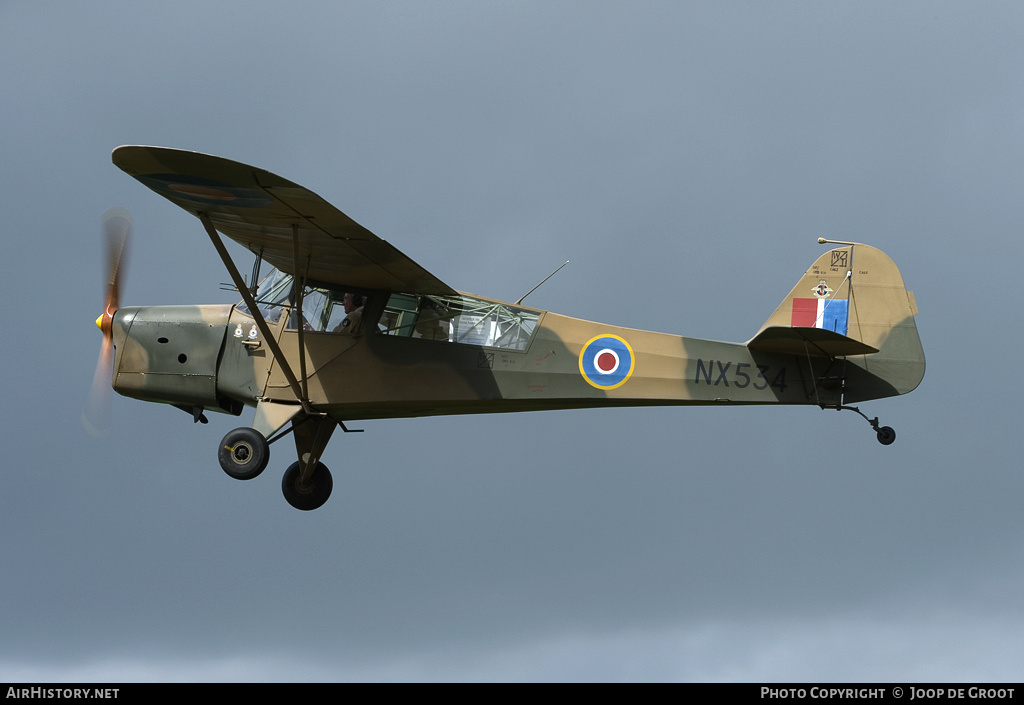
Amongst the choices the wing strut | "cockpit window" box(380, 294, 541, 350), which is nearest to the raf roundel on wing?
"cockpit window" box(380, 294, 541, 350)

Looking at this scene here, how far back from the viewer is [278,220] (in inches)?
582

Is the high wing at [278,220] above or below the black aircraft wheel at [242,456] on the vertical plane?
above

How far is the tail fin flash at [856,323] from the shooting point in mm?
15164

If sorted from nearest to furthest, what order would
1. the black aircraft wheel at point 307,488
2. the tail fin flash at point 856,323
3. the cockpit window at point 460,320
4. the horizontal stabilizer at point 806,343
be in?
the horizontal stabilizer at point 806,343 → the tail fin flash at point 856,323 → the cockpit window at point 460,320 → the black aircraft wheel at point 307,488

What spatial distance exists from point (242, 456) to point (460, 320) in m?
2.75

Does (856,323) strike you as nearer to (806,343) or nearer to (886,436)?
(806,343)

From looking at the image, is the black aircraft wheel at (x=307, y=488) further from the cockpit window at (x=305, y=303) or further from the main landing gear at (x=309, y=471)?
the cockpit window at (x=305, y=303)

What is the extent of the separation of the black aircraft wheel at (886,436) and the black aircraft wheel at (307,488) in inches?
251

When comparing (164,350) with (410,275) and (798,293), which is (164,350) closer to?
(410,275)

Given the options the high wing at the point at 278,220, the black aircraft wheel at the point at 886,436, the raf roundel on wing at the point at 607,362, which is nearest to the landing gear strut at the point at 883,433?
the black aircraft wheel at the point at 886,436

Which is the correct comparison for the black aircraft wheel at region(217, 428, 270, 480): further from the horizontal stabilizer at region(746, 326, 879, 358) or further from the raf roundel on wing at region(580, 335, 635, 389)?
the horizontal stabilizer at region(746, 326, 879, 358)

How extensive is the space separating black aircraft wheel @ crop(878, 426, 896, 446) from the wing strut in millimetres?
5997
